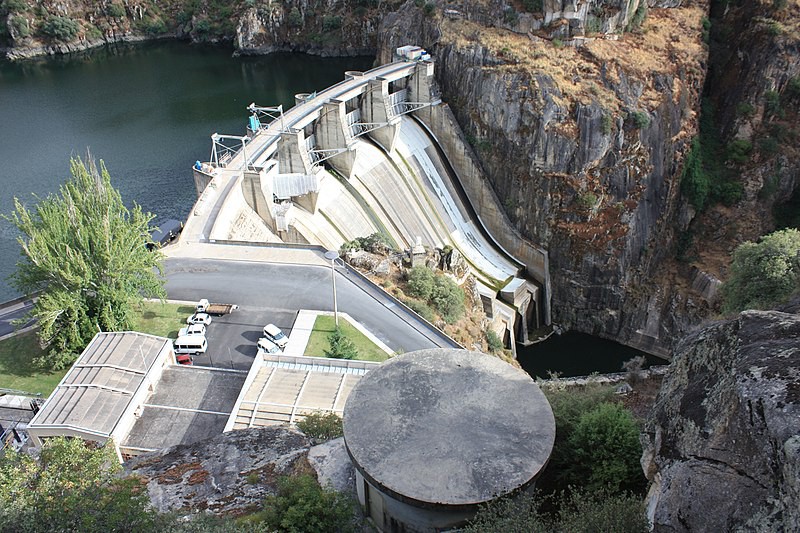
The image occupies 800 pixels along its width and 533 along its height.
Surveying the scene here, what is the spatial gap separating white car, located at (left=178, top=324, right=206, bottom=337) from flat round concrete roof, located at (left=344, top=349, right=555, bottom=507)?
12.7m

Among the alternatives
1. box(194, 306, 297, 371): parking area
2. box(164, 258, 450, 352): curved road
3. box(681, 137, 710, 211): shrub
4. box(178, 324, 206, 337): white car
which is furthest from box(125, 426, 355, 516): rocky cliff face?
box(681, 137, 710, 211): shrub

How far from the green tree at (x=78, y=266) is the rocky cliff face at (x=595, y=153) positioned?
3375 cm

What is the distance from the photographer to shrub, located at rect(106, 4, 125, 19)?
101438mm

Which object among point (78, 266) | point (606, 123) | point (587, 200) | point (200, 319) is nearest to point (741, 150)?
point (606, 123)

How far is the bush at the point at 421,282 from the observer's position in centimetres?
3469

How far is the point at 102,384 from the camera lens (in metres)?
23.1

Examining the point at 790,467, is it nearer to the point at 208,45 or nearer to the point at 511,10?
the point at 511,10

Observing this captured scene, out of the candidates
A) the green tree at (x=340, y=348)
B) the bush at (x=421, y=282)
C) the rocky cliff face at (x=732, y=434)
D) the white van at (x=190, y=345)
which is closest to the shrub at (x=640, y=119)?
the bush at (x=421, y=282)

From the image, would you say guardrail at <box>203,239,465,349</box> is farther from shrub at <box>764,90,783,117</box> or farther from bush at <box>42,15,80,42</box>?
bush at <box>42,15,80,42</box>

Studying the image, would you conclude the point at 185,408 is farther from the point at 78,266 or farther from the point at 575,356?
the point at 575,356

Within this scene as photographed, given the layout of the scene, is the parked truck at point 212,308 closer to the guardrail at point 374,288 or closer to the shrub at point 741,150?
the guardrail at point 374,288

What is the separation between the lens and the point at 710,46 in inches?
2240

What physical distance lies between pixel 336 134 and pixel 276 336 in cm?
2268

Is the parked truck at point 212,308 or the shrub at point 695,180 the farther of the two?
the shrub at point 695,180
